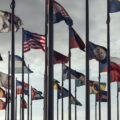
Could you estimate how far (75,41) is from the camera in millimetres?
29375

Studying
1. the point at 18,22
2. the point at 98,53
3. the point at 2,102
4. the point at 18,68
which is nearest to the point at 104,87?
the point at 2,102

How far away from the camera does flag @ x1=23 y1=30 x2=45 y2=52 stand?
105 feet

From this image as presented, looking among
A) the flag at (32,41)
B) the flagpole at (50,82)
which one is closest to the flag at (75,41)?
the flag at (32,41)

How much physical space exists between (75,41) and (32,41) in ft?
15.2

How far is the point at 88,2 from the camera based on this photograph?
26672mm

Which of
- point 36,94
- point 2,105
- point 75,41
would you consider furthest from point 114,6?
point 36,94

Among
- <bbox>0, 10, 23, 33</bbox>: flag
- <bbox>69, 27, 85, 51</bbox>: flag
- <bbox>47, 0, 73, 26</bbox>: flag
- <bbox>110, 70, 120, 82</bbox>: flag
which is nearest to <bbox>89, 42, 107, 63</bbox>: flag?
<bbox>69, 27, 85, 51</bbox>: flag

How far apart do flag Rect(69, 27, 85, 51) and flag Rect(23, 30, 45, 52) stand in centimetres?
280

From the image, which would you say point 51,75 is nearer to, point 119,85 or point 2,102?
point 2,102

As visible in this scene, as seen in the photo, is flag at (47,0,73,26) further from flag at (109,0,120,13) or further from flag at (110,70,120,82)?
flag at (110,70,120,82)

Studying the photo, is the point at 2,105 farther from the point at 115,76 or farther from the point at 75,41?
the point at 75,41

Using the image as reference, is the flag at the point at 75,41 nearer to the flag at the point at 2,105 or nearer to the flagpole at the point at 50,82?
the flagpole at the point at 50,82

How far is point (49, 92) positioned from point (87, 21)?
28.7 ft

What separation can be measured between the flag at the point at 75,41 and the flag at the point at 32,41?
110 inches
